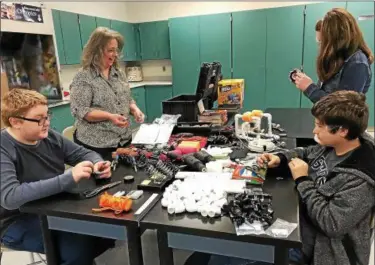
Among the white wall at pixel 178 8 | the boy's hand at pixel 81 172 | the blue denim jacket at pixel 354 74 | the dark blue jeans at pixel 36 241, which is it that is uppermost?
the white wall at pixel 178 8

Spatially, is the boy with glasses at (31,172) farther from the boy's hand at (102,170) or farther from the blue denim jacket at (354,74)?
the blue denim jacket at (354,74)

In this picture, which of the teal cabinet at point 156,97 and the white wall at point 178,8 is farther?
the teal cabinet at point 156,97

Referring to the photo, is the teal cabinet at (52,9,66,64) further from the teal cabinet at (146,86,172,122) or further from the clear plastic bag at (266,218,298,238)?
the clear plastic bag at (266,218,298,238)

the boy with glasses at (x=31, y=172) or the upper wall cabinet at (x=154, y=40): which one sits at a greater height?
the upper wall cabinet at (x=154, y=40)

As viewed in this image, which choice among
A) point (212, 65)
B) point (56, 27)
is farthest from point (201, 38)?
point (212, 65)

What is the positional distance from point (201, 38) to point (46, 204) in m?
4.25

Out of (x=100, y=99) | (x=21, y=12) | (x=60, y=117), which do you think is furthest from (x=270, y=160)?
(x=21, y=12)

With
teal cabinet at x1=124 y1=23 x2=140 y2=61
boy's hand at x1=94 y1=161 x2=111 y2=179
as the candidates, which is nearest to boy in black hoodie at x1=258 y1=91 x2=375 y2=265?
boy's hand at x1=94 y1=161 x2=111 y2=179

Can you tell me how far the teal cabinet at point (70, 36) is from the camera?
3865 mm

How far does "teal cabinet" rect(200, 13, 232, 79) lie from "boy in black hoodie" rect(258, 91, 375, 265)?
149 inches

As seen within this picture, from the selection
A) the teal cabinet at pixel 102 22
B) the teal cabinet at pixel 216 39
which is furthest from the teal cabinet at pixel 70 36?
the teal cabinet at pixel 216 39

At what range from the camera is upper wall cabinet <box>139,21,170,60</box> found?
5320 mm

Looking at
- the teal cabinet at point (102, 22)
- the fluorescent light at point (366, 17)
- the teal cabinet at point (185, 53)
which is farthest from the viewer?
the teal cabinet at point (185, 53)

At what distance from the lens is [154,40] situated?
5.43 metres
